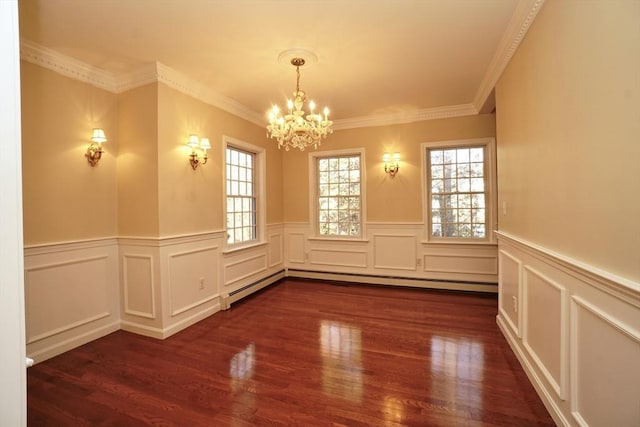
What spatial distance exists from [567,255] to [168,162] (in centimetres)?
344

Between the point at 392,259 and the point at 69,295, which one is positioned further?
the point at 392,259

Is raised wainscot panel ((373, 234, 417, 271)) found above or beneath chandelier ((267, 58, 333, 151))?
beneath

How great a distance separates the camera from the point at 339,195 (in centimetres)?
520

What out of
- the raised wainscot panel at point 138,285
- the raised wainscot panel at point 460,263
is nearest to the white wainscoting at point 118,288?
the raised wainscot panel at point 138,285

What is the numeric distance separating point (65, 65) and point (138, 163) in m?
1.06

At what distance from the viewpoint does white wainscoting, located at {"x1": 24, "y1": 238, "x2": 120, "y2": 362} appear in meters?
2.56

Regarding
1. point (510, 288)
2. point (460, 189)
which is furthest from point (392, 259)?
point (510, 288)

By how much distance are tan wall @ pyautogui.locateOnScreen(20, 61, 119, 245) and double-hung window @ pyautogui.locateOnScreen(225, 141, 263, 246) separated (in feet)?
4.49

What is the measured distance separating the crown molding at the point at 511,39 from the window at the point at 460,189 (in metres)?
1.09

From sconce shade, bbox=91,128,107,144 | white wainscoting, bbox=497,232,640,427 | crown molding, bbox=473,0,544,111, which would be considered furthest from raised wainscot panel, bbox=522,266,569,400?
sconce shade, bbox=91,128,107,144

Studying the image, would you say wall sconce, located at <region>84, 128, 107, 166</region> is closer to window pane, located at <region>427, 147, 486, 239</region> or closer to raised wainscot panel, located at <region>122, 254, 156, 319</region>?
raised wainscot panel, located at <region>122, 254, 156, 319</region>

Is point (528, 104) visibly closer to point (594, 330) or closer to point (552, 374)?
point (594, 330)

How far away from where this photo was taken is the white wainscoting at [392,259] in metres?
4.39

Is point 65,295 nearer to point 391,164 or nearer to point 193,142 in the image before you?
point 193,142
